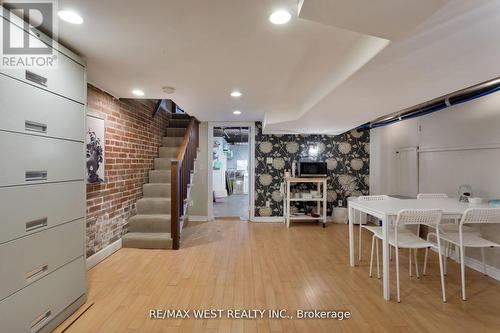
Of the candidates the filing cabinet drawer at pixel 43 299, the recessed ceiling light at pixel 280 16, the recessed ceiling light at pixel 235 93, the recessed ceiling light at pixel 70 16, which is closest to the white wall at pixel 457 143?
the recessed ceiling light at pixel 280 16

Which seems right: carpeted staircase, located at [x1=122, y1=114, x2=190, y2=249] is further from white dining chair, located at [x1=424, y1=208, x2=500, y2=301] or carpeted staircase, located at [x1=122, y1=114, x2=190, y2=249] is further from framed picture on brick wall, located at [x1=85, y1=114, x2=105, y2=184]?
white dining chair, located at [x1=424, y1=208, x2=500, y2=301]

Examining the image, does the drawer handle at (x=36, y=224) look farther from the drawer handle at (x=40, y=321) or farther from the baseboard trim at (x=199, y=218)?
the baseboard trim at (x=199, y=218)

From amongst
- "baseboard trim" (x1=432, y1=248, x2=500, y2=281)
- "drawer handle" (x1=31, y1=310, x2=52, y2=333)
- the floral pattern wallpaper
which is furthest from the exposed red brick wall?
"baseboard trim" (x1=432, y1=248, x2=500, y2=281)

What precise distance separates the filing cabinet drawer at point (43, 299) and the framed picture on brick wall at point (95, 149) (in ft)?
3.86

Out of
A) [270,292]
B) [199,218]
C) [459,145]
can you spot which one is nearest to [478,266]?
[459,145]

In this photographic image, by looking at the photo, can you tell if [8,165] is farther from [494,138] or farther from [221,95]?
[494,138]

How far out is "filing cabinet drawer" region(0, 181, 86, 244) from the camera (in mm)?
1418

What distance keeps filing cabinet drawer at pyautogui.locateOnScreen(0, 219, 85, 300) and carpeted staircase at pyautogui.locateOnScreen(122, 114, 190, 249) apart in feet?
4.97

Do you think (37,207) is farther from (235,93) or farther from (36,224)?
(235,93)

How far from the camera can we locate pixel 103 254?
3096mm

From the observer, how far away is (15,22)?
1.46 meters

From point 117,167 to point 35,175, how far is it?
1.89 metres

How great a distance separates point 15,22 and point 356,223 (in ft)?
19.0

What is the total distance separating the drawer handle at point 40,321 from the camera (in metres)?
1.60
